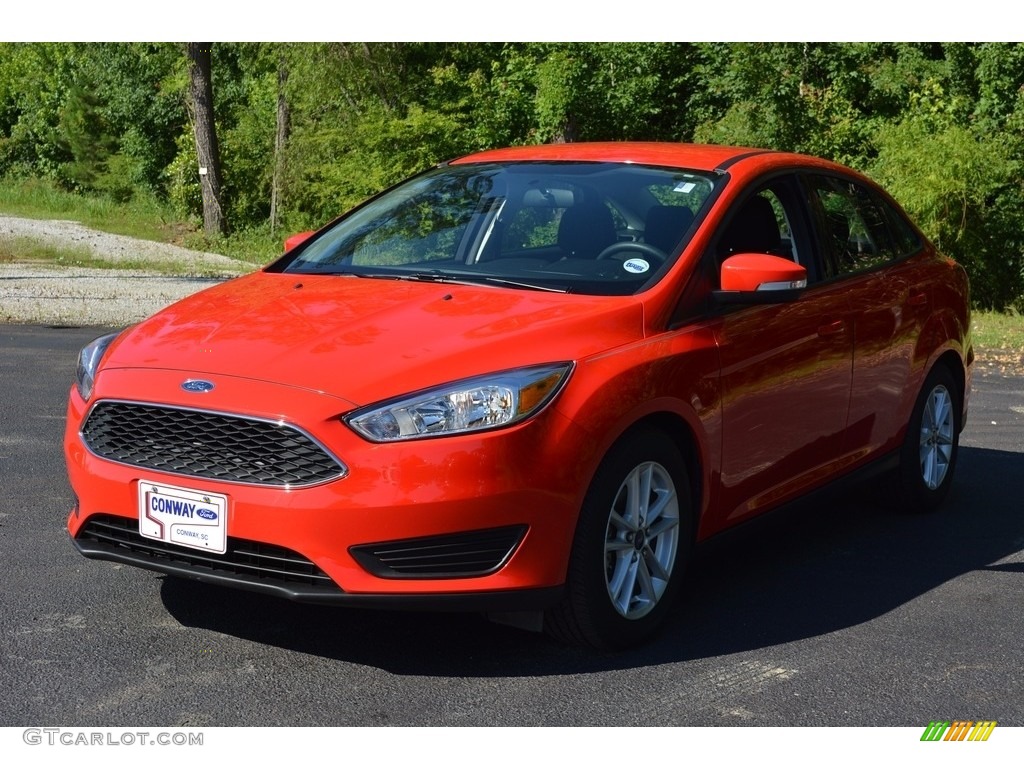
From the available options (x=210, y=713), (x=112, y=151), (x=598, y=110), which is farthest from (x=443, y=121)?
(x=210, y=713)

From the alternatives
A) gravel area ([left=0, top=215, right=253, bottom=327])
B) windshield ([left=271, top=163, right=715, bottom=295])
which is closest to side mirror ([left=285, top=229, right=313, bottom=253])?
windshield ([left=271, top=163, right=715, bottom=295])

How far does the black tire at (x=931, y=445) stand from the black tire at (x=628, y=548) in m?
2.20

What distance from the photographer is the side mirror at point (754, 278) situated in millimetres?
4828

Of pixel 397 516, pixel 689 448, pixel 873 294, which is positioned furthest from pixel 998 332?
pixel 397 516

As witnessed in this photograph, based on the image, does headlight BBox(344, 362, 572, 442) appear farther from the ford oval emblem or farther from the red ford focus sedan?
the ford oval emblem

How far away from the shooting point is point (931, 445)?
6.78 metres

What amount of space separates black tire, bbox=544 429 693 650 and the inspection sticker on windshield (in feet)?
3.51

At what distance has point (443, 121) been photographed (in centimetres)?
2655

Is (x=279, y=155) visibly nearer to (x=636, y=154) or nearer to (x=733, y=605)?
(x=636, y=154)

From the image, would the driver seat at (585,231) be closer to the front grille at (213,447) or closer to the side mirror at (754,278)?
the side mirror at (754,278)

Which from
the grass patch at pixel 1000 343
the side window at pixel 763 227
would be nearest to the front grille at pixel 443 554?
the side window at pixel 763 227

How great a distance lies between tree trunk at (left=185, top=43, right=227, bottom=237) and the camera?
3119cm

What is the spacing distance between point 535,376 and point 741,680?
1.17 m

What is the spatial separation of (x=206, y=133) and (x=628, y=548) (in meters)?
29.4
